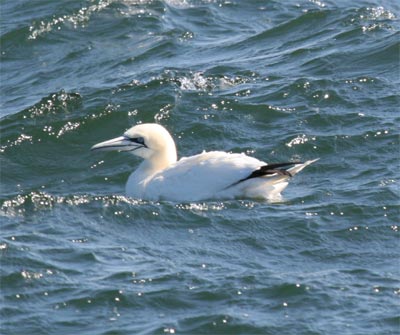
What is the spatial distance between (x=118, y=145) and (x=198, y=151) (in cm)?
131

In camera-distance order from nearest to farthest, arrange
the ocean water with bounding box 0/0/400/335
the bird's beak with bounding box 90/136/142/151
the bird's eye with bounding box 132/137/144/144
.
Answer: the ocean water with bounding box 0/0/400/335 < the bird's beak with bounding box 90/136/142/151 < the bird's eye with bounding box 132/137/144/144

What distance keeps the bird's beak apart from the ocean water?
0.47m

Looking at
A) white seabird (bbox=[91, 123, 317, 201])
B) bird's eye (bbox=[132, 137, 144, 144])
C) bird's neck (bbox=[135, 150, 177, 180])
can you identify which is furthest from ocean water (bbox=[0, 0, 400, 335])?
bird's eye (bbox=[132, 137, 144, 144])

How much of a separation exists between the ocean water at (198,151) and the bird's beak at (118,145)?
18.4 inches

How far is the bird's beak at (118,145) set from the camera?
13.0 m

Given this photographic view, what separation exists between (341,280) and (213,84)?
5889 millimetres

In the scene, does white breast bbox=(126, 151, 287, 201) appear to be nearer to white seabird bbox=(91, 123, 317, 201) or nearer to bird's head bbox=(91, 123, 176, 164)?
white seabird bbox=(91, 123, 317, 201)

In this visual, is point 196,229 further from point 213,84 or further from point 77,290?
point 213,84

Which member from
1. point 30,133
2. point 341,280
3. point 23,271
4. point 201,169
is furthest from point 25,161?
point 341,280

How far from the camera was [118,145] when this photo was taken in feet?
42.8

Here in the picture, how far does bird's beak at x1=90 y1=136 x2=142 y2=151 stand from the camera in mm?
13008

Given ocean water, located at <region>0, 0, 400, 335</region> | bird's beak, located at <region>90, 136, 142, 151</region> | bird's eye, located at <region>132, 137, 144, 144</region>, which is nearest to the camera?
ocean water, located at <region>0, 0, 400, 335</region>

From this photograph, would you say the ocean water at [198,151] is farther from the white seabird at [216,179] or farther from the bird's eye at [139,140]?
the bird's eye at [139,140]

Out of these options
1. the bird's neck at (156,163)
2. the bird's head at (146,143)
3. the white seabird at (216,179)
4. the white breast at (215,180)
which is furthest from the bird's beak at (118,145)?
the white breast at (215,180)
